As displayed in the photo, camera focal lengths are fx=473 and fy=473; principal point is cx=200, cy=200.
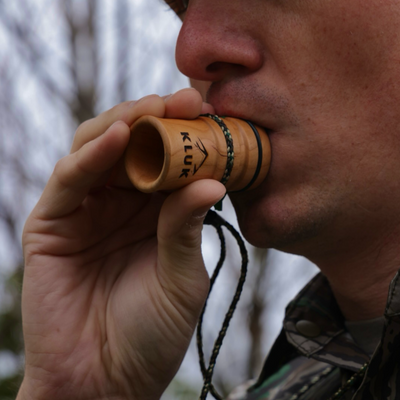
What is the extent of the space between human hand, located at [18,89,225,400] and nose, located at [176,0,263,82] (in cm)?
11

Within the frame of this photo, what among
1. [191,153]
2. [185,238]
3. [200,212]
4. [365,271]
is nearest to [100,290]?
[185,238]

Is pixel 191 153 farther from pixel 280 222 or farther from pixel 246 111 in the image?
pixel 280 222

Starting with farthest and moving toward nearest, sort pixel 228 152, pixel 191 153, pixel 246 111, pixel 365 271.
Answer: pixel 365 271 → pixel 246 111 → pixel 228 152 → pixel 191 153

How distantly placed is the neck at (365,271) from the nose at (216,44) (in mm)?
594

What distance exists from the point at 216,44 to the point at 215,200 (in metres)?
0.45

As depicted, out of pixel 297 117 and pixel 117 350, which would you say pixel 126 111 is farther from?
pixel 117 350

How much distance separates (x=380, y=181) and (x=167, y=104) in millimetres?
579

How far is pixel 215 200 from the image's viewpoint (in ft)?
3.32

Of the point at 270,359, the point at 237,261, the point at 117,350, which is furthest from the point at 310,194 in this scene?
the point at 237,261

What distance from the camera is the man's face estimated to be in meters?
1.15

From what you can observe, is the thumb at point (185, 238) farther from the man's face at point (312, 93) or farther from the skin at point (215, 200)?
the man's face at point (312, 93)

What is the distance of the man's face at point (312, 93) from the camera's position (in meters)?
1.15

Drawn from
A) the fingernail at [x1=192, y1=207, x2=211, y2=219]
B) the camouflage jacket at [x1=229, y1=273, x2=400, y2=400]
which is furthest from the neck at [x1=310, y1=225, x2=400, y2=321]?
the fingernail at [x1=192, y1=207, x2=211, y2=219]

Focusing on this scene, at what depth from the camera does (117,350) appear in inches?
54.4
